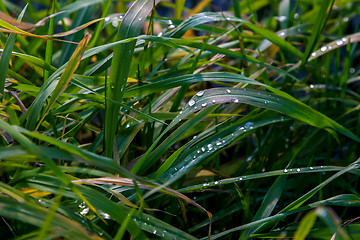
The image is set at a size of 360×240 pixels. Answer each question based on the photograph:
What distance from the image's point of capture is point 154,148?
968mm

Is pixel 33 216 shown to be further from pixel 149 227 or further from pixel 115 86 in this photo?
pixel 115 86

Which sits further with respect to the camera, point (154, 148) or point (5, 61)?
point (154, 148)

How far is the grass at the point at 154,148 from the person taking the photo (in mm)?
709

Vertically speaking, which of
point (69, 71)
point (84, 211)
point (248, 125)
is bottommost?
point (84, 211)

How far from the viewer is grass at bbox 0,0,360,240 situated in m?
0.71

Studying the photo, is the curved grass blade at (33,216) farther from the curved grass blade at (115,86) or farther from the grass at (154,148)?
the curved grass blade at (115,86)

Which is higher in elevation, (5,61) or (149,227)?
(5,61)

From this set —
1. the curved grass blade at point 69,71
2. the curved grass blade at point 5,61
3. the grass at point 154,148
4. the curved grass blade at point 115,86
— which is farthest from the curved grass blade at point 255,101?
the curved grass blade at point 5,61

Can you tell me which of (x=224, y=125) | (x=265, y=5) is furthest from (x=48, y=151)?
(x=265, y=5)

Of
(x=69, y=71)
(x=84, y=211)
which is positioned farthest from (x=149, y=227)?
(x=69, y=71)

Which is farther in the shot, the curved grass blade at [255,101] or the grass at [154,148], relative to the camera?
the curved grass blade at [255,101]

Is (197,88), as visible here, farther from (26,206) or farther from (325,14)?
(26,206)

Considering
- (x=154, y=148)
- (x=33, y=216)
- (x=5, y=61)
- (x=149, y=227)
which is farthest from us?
(x=154, y=148)

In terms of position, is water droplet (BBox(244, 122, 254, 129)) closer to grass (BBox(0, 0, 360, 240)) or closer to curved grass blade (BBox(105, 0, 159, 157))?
grass (BBox(0, 0, 360, 240))
